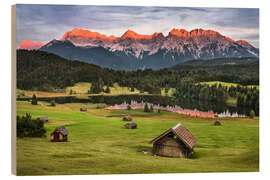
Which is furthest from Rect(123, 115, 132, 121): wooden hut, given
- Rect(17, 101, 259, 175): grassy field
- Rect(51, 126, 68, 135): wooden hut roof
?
Rect(51, 126, 68, 135): wooden hut roof

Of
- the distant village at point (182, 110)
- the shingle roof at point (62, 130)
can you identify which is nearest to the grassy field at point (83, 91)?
the distant village at point (182, 110)

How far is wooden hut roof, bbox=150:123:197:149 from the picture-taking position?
14041 millimetres

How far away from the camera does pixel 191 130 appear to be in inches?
626

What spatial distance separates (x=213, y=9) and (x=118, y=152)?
7.45m

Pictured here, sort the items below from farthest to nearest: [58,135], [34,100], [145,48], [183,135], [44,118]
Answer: [145,48], [34,100], [44,118], [58,135], [183,135]

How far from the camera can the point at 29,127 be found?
14.5 m

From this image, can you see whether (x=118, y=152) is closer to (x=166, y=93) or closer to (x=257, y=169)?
(x=166, y=93)

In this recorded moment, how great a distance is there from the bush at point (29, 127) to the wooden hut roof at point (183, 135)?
4723mm

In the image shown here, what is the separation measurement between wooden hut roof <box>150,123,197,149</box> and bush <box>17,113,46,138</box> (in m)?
4.72

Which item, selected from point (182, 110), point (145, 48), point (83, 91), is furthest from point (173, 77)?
point (83, 91)

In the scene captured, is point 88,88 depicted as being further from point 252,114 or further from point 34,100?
point 252,114

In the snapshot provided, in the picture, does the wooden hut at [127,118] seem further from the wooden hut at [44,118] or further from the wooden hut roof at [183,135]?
the wooden hut at [44,118]

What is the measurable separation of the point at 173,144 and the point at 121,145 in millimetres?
2310

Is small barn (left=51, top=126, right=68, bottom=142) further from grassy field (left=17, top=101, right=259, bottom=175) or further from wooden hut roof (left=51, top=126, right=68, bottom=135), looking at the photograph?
grassy field (left=17, top=101, right=259, bottom=175)
